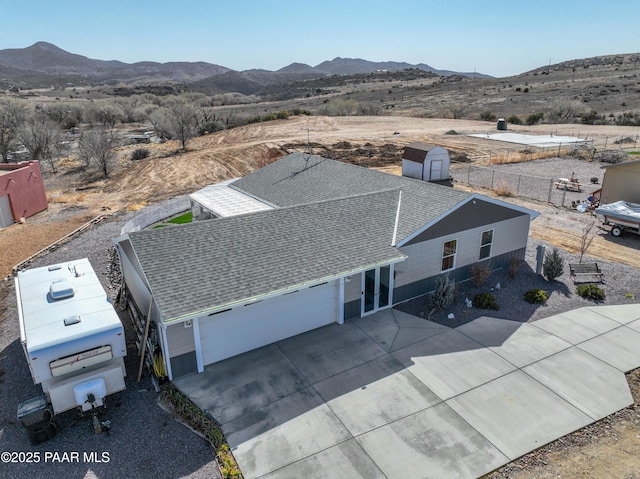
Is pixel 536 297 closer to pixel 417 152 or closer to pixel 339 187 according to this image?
pixel 339 187

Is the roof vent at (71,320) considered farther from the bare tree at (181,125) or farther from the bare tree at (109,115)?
the bare tree at (109,115)

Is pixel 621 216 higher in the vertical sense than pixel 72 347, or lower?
lower

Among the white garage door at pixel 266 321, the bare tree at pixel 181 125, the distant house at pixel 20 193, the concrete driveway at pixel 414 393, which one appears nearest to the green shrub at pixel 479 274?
the concrete driveway at pixel 414 393

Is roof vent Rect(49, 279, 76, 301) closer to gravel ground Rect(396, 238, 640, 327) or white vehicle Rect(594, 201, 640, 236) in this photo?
gravel ground Rect(396, 238, 640, 327)

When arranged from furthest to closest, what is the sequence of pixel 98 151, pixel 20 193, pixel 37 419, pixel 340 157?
pixel 340 157 < pixel 98 151 < pixel 20 193 < pixel 37 419

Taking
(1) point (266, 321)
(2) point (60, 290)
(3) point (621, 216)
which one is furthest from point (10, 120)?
(3) point (621, 216)

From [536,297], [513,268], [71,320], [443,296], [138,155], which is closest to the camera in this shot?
[71,320]

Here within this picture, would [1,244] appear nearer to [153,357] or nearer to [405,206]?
[153,357]

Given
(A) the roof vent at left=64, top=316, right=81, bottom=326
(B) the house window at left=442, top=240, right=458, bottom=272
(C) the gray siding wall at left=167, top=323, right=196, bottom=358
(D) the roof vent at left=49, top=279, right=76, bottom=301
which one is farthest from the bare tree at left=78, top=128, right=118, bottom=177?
(B) the house window at left=442, top=240, right=458, bottom=272
